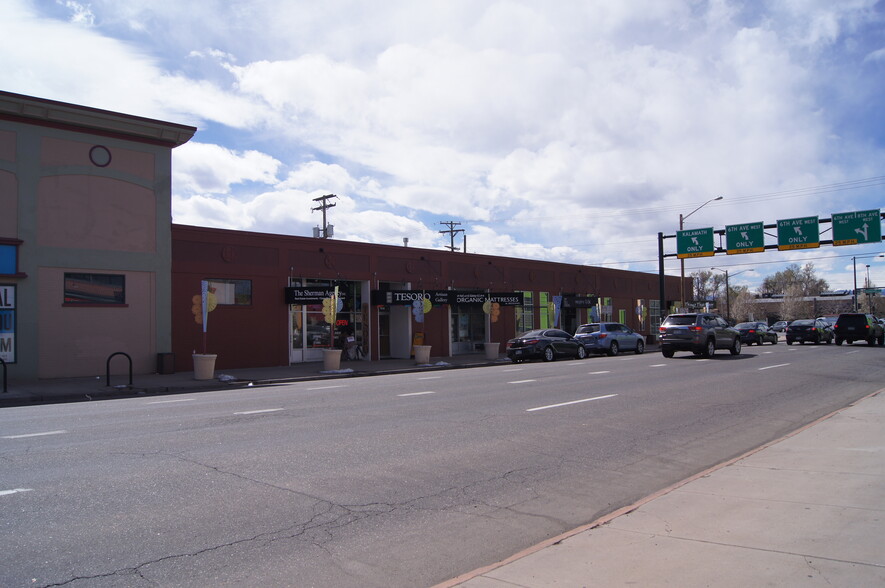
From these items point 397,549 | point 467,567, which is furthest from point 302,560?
point 467,567

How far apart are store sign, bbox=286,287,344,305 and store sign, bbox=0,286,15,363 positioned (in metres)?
9.21

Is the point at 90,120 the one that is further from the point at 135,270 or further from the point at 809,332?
the point at 809,332

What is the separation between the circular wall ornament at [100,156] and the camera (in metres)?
22.0

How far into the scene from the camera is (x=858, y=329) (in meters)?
37.3

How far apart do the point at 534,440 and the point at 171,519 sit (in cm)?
532

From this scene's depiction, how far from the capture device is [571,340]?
30.7 metres

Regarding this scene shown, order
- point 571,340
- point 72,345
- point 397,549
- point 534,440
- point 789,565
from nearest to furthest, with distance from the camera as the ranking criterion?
point 789,565 → point 397,549 → point 534,440 → point 72,345 → point 571,340

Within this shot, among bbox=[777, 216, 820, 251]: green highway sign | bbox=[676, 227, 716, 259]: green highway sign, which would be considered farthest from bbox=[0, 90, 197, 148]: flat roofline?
bbox=[777, 216, 820, 251]: green highway sign

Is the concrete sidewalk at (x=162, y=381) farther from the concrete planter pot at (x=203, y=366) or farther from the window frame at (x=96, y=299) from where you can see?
the window frame at (x=96, y=299)

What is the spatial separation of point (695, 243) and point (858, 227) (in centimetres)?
820

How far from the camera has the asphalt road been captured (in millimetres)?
5012

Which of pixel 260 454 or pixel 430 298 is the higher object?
pixel 430 298

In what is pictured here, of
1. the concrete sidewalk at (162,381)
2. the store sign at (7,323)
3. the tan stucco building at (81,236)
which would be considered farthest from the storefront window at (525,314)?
the store sign at (7,323)

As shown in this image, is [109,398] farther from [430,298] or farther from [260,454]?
[430,298]
